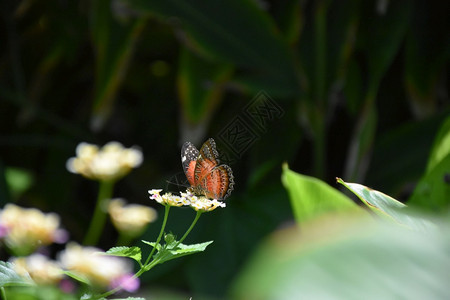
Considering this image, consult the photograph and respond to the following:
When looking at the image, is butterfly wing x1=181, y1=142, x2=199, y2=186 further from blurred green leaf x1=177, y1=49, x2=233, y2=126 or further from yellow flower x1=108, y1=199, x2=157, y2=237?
blurred green leaf x1=177, y1=49, x2=233, y2=126

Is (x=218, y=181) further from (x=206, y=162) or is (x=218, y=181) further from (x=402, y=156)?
(x=402, y=156)

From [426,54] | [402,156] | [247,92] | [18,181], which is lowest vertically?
[18,181]

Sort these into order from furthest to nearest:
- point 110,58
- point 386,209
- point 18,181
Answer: point 18,181 → point 110,58 → point 386,209

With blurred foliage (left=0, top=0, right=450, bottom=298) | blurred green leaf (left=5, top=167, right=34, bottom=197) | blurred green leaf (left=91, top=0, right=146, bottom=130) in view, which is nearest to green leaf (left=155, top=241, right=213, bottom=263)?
blurred foliage (left=0, top=0, right=450, bottom=298)

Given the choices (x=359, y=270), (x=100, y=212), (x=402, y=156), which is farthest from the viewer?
(x=402, y=156)

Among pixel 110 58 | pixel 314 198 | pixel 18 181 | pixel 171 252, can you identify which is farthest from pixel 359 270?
pixel 18 181

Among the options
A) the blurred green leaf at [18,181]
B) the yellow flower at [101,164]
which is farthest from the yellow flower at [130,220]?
the blurred green leaf at [18,181]

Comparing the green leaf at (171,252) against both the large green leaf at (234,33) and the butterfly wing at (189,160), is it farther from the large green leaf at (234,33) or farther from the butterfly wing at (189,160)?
the large green leaf at (234,33)
